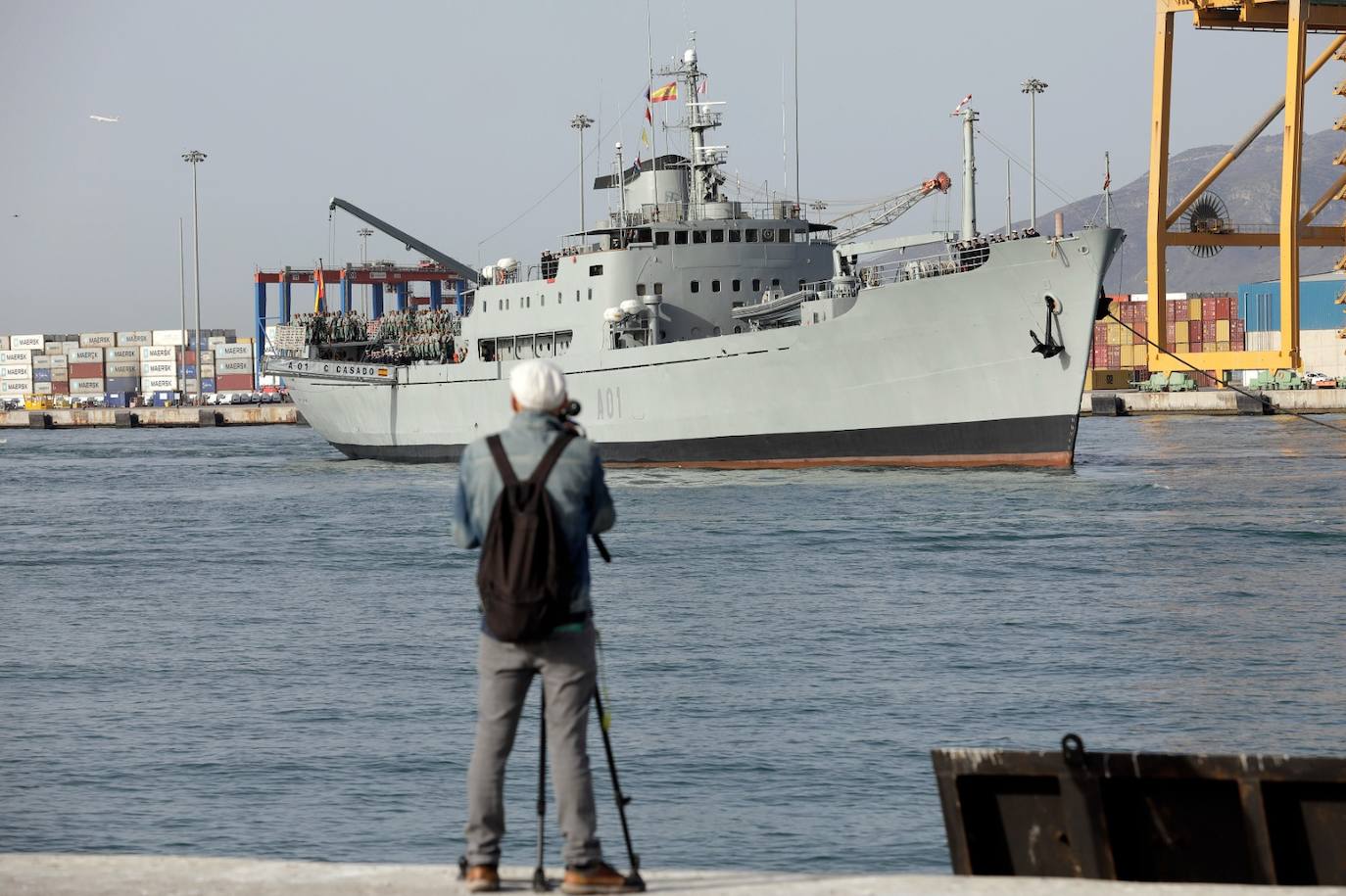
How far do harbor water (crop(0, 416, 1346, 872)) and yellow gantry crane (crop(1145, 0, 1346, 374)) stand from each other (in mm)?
25466

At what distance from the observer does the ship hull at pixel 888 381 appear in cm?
3006

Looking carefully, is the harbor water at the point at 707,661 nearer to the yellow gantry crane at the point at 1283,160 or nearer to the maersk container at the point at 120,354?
the yellow gantry crane at the point at 1283,160

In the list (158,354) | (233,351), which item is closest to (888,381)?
(233,351)

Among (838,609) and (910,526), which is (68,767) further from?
(910,526)

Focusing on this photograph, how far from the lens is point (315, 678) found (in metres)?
13.1

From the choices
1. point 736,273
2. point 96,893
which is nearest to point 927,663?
point 96,893

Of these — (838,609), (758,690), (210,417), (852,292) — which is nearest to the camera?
(758,690)

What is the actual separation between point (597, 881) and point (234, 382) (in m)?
162

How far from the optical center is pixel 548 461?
509 centimetres

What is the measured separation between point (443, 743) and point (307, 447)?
161 feet

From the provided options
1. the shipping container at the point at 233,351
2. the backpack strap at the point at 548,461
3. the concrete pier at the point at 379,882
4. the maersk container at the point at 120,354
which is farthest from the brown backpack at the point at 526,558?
the maersk container at the point at 120,354

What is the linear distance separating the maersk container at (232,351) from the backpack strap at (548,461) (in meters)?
162

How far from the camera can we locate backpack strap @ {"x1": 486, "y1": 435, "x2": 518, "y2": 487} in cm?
507

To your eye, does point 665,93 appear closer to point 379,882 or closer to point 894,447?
point 894,447
